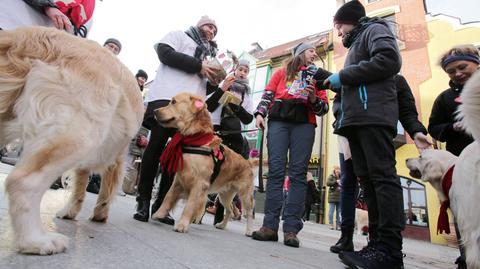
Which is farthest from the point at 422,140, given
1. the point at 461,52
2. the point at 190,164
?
the point at 190,164

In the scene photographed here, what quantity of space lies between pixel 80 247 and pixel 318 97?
9.24 ft

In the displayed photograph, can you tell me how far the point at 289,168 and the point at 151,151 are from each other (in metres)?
1.45

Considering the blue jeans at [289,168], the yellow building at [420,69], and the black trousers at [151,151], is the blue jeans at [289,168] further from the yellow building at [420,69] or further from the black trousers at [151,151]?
the yellow building at [420,69]

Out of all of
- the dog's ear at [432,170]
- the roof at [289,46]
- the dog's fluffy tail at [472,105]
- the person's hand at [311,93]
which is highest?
the roof at [289,46]

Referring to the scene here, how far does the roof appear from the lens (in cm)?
1801

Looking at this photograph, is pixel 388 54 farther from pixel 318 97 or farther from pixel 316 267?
pixel 316 267

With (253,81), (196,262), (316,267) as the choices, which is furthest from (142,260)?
(253,81)

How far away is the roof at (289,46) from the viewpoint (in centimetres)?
1801

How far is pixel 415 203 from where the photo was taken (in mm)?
12039

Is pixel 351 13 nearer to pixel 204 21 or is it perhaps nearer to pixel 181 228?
pixel 204 21

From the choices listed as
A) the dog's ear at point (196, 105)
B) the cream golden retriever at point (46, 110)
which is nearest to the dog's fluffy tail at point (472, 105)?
the cream golden retriever at point (46, 110)

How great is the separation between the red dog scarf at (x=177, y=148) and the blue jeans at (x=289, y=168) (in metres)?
0.73

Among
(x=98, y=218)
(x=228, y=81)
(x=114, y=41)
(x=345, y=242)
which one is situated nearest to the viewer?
(x=98, y=218)

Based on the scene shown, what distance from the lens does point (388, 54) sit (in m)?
2.35
